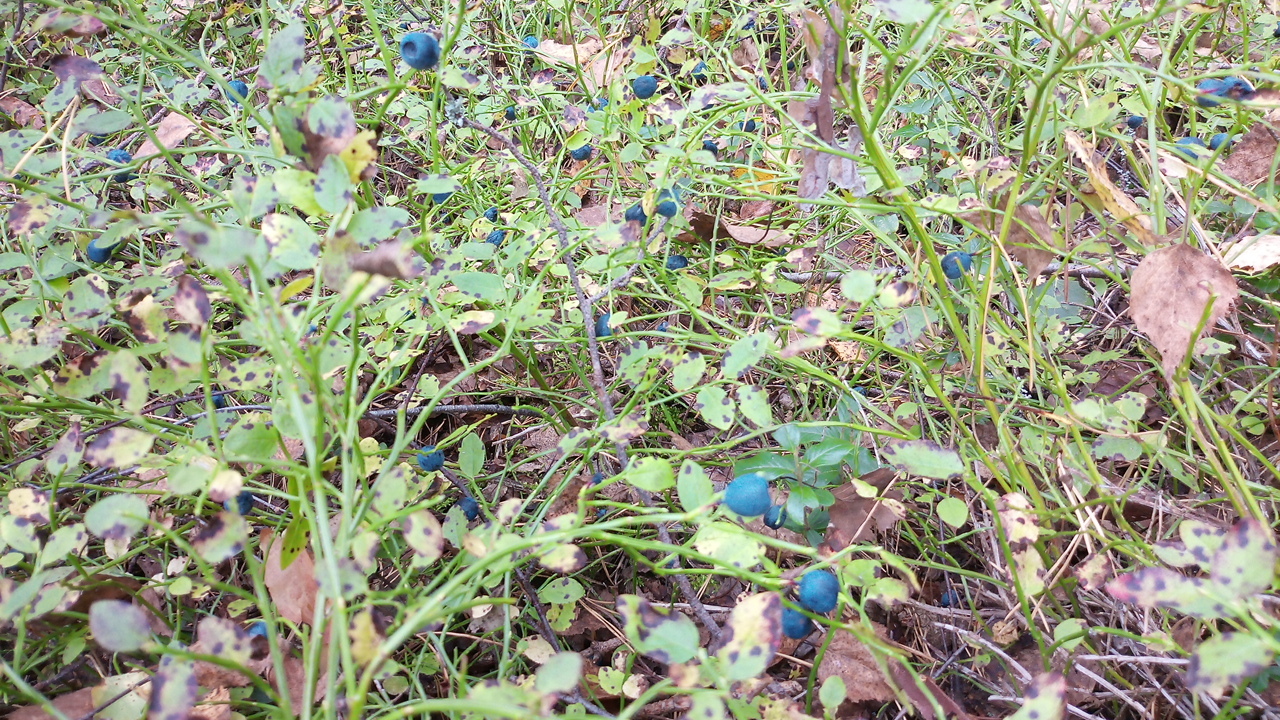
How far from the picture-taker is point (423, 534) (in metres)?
0.60

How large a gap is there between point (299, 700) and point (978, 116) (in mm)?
1594

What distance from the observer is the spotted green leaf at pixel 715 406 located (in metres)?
0.78

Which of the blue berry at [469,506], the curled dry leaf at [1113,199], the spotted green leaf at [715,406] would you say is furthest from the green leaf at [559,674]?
the curled dry leaf at [1113,199]

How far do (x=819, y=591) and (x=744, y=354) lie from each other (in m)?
0.24

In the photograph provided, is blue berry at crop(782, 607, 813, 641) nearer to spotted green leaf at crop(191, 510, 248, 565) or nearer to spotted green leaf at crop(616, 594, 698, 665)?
spotted green leaf at crop(616, 594, 698, 665)

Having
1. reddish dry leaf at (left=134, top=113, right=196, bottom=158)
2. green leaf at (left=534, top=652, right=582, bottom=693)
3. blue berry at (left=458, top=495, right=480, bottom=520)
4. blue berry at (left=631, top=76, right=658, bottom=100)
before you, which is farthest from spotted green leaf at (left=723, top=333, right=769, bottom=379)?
reddish dry leaf at (left=134, top=113, right=196, bottom=158)

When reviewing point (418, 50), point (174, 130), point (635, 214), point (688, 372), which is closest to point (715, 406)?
point (688, 372)

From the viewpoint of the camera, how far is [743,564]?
647 mm

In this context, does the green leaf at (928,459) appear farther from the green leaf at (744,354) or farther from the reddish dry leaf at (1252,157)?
the reddish dry leaf at (1252,157)

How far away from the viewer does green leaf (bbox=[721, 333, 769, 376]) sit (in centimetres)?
76

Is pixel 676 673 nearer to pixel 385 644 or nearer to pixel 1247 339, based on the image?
pixel 385 644

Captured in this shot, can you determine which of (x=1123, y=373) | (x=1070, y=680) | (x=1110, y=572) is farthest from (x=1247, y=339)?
(x=1070, y=680)

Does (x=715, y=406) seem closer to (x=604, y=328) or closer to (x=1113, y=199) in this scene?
(x=604, y=328)

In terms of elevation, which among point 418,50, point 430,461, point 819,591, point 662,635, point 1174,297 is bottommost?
point 430,461
